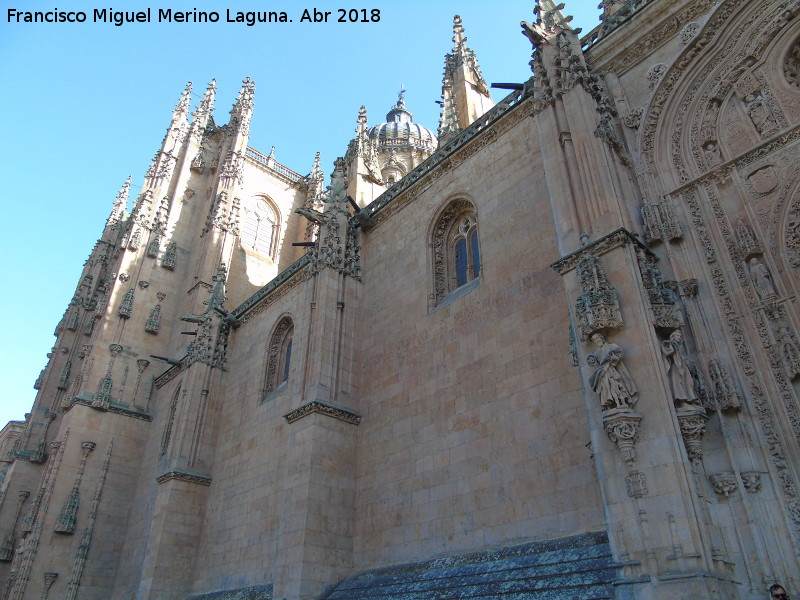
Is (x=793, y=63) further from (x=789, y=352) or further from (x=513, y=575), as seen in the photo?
(x=513, y=575)

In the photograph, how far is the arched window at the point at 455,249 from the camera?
42.7 feet

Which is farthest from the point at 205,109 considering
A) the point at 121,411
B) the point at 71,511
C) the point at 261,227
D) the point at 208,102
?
the point at 71,511

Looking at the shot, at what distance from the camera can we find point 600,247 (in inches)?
333

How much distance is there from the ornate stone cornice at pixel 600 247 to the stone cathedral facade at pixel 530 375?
0.09 ft

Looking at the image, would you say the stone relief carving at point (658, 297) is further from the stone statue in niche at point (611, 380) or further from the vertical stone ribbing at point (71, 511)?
the vertical stone ribbing at point (71, 511)

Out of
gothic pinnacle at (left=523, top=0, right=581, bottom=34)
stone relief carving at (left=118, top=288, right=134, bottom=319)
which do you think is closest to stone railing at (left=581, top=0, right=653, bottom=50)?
gothic pinnacle at (left=523, top=0, right=581, bottom=34)

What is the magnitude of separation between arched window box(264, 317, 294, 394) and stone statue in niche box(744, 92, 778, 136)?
40.8 feet

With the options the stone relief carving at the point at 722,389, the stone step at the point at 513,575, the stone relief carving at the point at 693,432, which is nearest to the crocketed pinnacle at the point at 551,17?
the stone relief carving at the point at 722,389

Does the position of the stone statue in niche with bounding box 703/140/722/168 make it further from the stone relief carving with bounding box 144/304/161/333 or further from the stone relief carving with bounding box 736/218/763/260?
the stone relief carving with bounding box 144/304/161/333

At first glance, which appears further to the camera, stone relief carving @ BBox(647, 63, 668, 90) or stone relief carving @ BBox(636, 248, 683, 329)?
stone relief carving @ BBox(647, 63, 668, 90)

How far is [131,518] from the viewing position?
20281 mm

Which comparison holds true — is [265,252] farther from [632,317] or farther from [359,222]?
[632,317]

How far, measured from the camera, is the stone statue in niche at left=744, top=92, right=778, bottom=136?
855 centimetres

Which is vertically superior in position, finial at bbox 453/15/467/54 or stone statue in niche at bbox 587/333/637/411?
finial at bbox 453/15/467/54
